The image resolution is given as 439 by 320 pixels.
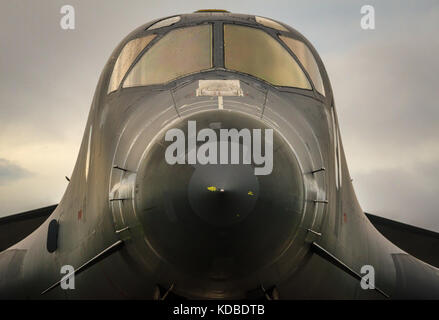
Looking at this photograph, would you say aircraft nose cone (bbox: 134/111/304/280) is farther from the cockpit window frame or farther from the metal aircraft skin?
the cockpit window frame

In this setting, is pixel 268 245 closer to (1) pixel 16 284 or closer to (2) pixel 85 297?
(2) pixel 85 297

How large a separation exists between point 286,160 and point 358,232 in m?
2.60

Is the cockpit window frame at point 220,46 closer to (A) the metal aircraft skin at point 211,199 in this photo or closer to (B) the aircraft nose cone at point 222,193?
(A) the metal aircraft skin at point 211,199

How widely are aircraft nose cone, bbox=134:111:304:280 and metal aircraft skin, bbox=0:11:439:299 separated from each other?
1 cm

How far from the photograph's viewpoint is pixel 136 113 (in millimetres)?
5930

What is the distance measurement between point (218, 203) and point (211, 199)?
2.4 inches

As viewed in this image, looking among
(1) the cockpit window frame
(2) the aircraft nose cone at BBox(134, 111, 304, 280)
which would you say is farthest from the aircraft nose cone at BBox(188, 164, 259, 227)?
(1) the cockpit window frame

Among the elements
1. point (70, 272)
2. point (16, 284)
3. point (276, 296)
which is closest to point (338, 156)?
point (276, 296)

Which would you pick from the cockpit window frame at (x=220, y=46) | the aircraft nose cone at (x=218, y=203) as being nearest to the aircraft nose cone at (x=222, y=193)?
the aircraft nose cone at (x=218, y=203)

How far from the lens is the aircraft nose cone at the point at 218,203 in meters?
4.48

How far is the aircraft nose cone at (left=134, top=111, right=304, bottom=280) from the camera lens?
448cm

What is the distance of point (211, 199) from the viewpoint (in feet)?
14.5

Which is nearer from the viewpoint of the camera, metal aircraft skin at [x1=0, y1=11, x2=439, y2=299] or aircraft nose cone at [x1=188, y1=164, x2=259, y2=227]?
aircraft nose cone at [x1=188, y1=164, x2=259, y2=227]

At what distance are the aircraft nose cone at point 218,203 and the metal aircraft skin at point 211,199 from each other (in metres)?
0.01
